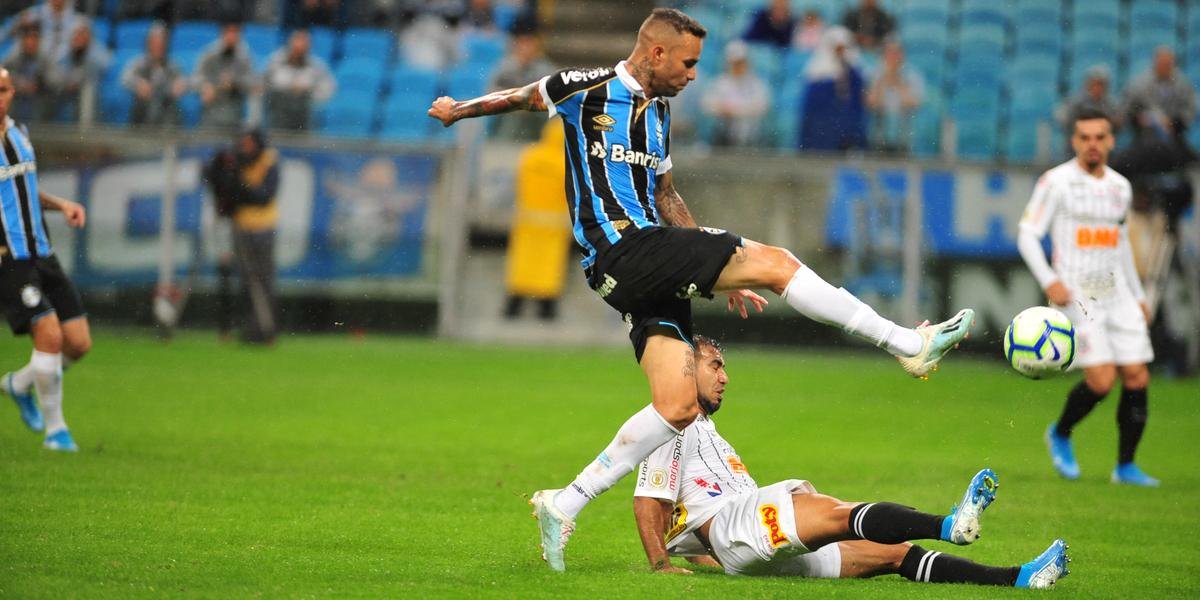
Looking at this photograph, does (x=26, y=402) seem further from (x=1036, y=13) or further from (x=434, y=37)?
(x=1036, y=13)

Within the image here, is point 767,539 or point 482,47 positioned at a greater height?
point 482,47

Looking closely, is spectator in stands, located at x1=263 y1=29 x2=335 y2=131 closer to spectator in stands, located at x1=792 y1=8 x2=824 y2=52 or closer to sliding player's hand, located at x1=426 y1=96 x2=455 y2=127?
spectator in stands, located at x1=792 y1=8 x2=824 y2=52

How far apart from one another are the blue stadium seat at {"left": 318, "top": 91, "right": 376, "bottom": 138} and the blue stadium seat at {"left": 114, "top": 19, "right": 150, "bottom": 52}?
295cm

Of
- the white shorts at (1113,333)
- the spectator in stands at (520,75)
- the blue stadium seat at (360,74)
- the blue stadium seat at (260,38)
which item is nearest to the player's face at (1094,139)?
the white shorts at (1113,333)

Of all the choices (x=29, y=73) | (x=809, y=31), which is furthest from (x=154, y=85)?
(x=809, y=31)

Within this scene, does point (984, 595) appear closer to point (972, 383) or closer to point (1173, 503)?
point (1173, 503)

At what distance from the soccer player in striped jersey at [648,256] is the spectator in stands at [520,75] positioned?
1094 centimetres

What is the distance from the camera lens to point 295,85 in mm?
19281

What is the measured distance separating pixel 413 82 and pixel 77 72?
175 inches

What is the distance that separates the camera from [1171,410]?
46.7 feet

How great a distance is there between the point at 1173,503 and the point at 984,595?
3827mm

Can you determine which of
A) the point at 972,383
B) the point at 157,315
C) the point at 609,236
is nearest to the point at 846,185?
the point at 972,383

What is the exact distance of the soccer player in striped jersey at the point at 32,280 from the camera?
32.2 feet

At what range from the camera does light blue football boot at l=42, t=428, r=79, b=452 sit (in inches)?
391
